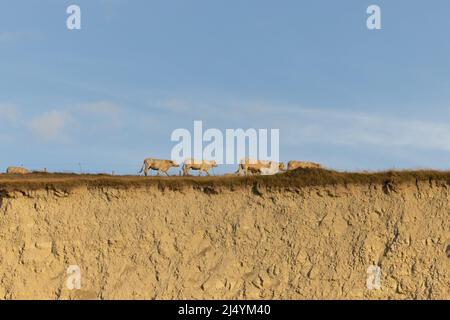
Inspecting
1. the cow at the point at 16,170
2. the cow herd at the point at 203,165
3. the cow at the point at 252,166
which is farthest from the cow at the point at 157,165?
the cow at the point at 16,170

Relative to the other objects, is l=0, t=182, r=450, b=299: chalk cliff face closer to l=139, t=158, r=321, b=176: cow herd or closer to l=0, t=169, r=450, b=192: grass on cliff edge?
l=0, t=169, r=450, b=192: grass on cliff edge

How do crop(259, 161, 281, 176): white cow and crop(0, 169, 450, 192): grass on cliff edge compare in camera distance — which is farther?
crop(259, 161, 281, 176): white cow

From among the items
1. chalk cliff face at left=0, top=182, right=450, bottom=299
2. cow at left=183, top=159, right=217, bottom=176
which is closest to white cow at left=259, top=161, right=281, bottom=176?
cow at left=183, top=159, right=217, bottom=176

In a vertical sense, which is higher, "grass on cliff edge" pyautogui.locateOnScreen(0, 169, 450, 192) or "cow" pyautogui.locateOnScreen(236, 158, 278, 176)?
"cow" pyautogui.locateOnScreen(236, 158, 278, 176)

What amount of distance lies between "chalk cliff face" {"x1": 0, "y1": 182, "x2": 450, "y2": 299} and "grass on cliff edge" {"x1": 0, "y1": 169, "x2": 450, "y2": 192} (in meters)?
0.19

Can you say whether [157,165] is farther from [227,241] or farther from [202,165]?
[227,241]

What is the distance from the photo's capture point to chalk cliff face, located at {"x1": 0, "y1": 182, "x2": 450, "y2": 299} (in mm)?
24422

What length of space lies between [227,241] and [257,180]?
249 centimetres

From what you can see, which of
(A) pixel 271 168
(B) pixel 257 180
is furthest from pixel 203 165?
(B) pixel 257 180

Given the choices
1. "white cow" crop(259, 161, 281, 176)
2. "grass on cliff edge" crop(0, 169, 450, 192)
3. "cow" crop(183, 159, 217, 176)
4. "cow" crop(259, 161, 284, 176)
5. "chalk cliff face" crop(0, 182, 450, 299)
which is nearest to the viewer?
"chalk cliff face" crop(0, 182, 450, 299)

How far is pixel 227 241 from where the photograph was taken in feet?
83.3
